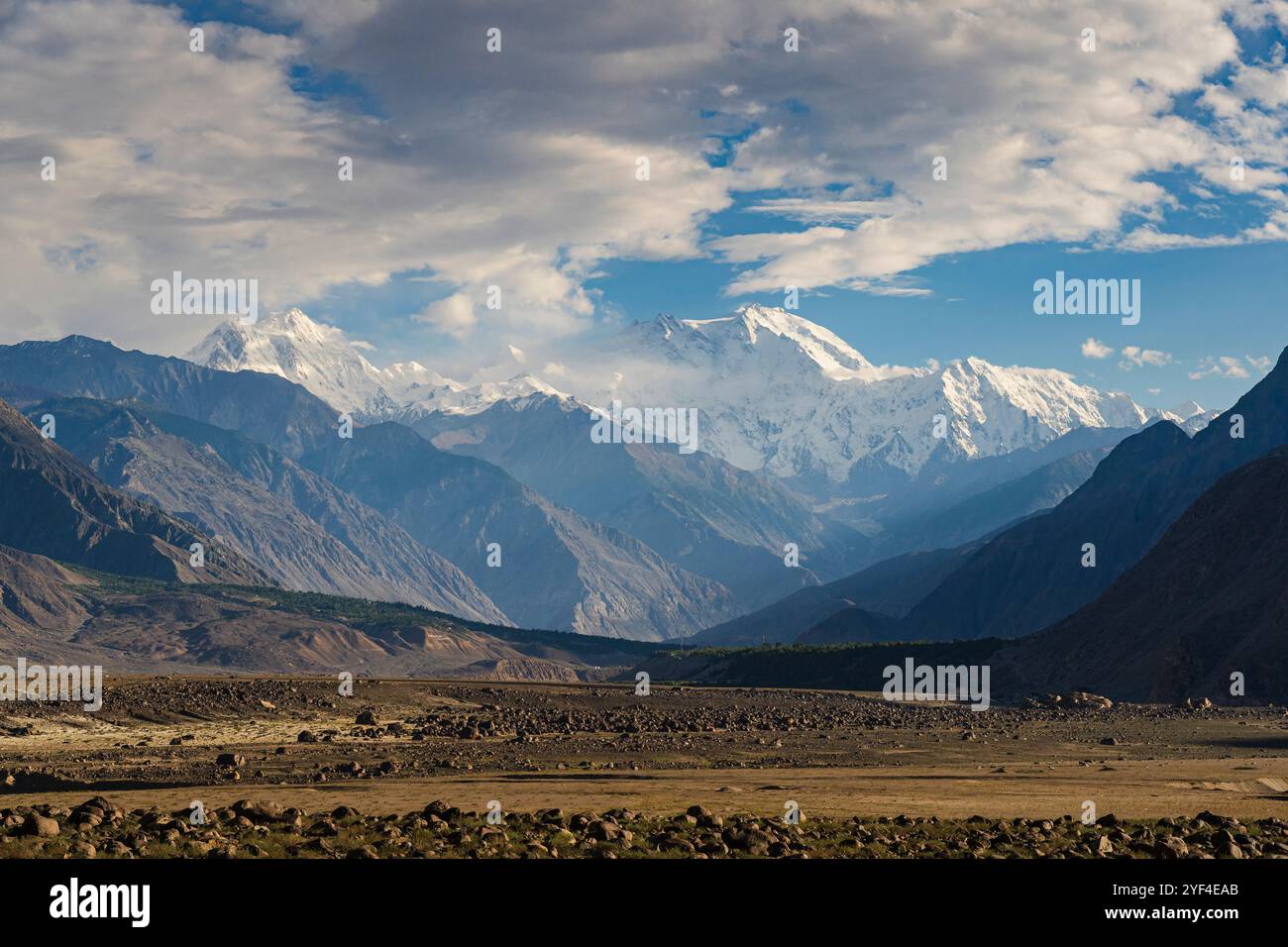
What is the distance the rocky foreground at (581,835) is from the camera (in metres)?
32.0

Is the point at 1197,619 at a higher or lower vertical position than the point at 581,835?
higher

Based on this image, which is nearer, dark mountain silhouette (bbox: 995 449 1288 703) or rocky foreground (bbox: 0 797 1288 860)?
rocky foreground (bbox: 0 797 1288 860)

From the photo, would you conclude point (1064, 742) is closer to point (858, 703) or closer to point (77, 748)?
point (858, 703)

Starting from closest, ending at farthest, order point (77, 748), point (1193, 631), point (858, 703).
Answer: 1. point (77, 748)
2. point (858, 703)
3. point (1193, 631)

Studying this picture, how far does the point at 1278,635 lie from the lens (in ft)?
407

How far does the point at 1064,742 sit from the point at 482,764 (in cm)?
3274

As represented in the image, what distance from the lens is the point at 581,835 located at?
1371 inches

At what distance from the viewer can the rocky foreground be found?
3203 centimetres

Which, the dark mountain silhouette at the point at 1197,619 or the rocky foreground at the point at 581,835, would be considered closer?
the rocky foreground at the point at 581,835

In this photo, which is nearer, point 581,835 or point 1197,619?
point 581,835
